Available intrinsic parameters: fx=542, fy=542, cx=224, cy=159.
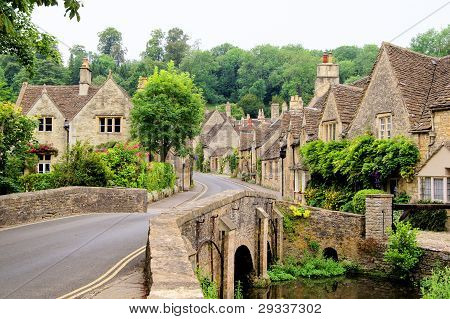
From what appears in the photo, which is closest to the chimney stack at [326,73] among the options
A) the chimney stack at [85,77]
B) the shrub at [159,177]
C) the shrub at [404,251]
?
the shrub at [159,177]

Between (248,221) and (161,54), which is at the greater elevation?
(161,54)

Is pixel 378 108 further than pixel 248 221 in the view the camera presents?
Yes

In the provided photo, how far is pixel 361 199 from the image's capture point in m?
28.5

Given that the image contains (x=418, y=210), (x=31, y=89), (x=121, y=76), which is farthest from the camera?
(x=121, y=76)

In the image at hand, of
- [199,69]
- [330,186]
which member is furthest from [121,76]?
[330,186]

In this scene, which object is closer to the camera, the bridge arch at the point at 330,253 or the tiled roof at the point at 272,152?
the bridge arch at the point at 330,253

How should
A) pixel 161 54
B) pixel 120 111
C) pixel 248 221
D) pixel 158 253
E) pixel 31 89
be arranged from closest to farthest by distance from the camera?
pixel 158 253, pixel 248 221, pixel 120 111, pixel 31 89, pixel 161 54

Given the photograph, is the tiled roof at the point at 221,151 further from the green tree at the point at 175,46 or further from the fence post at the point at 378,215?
the fence post at the point at 378,215

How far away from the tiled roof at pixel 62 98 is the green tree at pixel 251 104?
8022 centimetres

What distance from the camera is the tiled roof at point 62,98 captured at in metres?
46.4

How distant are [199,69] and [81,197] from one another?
112492mm

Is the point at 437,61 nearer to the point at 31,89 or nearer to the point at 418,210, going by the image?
the point at 418,210

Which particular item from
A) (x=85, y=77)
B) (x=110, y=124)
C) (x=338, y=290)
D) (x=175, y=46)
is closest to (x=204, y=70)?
(x=175, y=46)

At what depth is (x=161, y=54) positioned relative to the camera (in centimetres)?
14912
